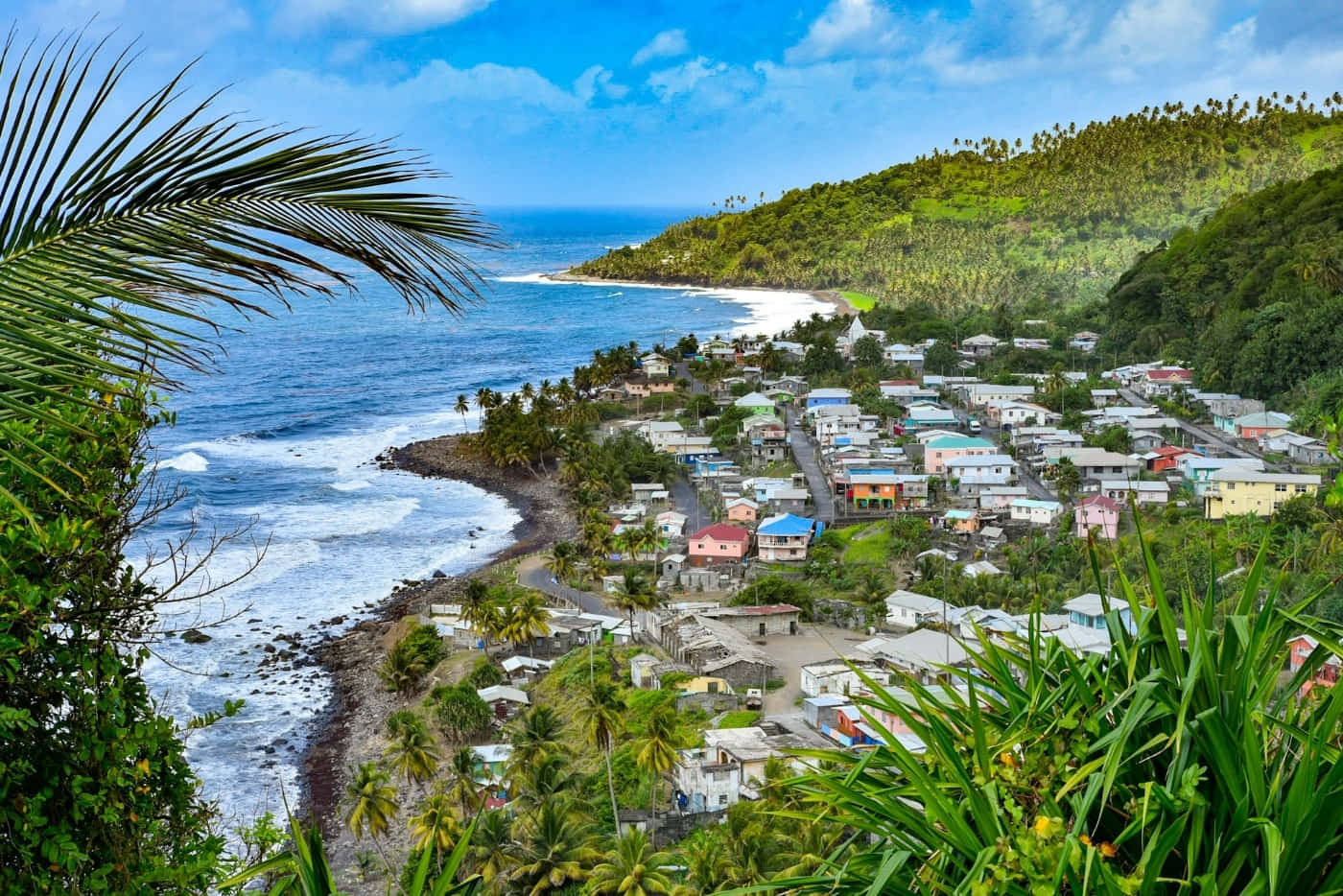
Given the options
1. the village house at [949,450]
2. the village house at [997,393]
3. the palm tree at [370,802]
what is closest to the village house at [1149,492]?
the village house at [949,450]

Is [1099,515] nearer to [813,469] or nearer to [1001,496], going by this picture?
[1001,496]

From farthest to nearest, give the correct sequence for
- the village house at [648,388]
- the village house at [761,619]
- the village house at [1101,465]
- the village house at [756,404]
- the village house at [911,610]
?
1. the village house at [648,388]
2. the village house at [756,404]
3. the village house at [1101,465]
4. the village house at [761,619]
5. the village house at [911,610]

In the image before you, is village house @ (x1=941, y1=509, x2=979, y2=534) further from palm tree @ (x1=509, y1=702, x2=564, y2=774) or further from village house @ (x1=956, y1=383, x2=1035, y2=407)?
palm tree @ (x1=509, y1=702, x2=564, y2=774)

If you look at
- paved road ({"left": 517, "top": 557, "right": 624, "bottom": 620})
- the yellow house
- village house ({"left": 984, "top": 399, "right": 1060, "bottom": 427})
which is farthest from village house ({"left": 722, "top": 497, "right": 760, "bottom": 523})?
village house ({"left": 984, "top": 399, "right": 1060, "bottom": 427})

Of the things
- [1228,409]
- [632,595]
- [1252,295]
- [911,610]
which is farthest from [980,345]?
[632,595]

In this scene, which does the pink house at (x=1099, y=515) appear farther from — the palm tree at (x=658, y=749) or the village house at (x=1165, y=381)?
the village house at (x=1165, y=381)

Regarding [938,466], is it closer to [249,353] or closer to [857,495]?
[857,495]

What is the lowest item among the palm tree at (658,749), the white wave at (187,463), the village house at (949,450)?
the palm tree at (658,749)

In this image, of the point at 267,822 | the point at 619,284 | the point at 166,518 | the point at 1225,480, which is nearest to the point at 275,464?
the point at 166,518
